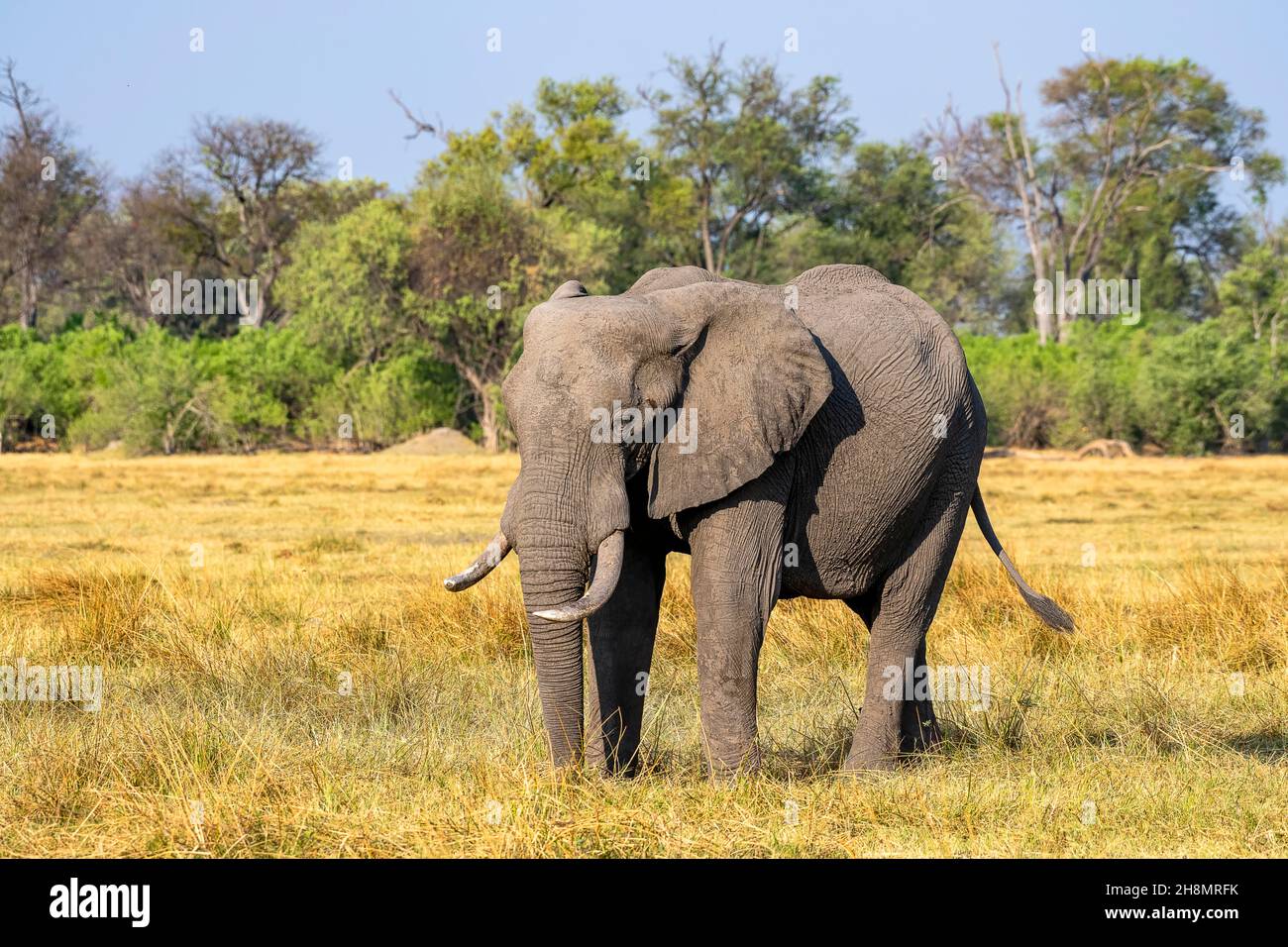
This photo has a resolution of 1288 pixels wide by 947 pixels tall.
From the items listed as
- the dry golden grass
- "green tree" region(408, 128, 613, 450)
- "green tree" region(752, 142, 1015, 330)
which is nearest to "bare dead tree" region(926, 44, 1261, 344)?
"green tree" region(752, 142, 1015, 330)

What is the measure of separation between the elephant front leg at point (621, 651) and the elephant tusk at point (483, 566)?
0.58 meters

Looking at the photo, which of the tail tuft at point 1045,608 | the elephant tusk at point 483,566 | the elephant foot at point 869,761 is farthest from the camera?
the tail tuft at point 1045,608

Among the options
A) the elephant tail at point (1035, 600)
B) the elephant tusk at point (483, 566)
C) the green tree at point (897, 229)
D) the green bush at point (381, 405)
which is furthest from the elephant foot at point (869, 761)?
the green tree at point (897, 229)

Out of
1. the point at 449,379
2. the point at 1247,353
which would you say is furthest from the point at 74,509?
the point at 1247,353

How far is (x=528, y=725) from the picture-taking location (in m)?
6.83

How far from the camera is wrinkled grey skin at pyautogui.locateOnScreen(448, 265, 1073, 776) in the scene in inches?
213

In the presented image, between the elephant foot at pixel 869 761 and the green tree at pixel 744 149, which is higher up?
the green tree at pixel 744 149

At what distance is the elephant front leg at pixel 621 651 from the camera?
6.13m

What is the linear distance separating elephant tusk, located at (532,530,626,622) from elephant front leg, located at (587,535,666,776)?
691 mm

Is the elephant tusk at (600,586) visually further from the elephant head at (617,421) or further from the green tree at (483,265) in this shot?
the green tree at (483,265)

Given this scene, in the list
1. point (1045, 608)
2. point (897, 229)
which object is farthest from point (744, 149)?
point (1045, 608)

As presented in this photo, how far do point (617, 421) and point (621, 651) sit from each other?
1.16 m
